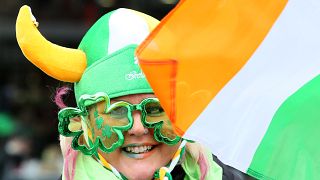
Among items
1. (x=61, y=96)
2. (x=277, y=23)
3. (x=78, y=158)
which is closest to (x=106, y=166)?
(x=78, y=158)

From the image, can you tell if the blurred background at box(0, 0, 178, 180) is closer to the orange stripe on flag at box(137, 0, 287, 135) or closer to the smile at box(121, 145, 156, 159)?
the smile at box(121, 145, 156, 159)

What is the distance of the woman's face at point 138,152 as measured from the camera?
3.10m

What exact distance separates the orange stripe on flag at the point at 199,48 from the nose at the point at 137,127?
0.37m

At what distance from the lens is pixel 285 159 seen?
8.84 feet

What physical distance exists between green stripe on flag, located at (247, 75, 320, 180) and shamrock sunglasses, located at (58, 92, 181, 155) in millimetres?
493

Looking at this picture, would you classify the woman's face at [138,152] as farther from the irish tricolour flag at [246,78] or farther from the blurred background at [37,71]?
the blurred background at [37,71]

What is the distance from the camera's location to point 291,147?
8.84 feet

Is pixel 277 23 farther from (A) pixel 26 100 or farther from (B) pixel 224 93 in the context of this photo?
(A) pixel 26 100

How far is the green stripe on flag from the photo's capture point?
2686 mm

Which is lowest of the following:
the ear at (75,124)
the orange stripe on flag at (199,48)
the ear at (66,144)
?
the ear at (66,144)

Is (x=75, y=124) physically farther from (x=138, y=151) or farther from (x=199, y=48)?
(x=199, y=48)

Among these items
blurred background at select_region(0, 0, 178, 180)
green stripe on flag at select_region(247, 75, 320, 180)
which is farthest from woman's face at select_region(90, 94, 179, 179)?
blurred background at select_region(0, 0, 178, 180)

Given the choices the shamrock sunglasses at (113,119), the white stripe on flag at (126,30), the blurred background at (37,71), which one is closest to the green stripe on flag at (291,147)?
the shamrock sunglasses at (113,119)

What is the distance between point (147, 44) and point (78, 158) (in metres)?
0.79
